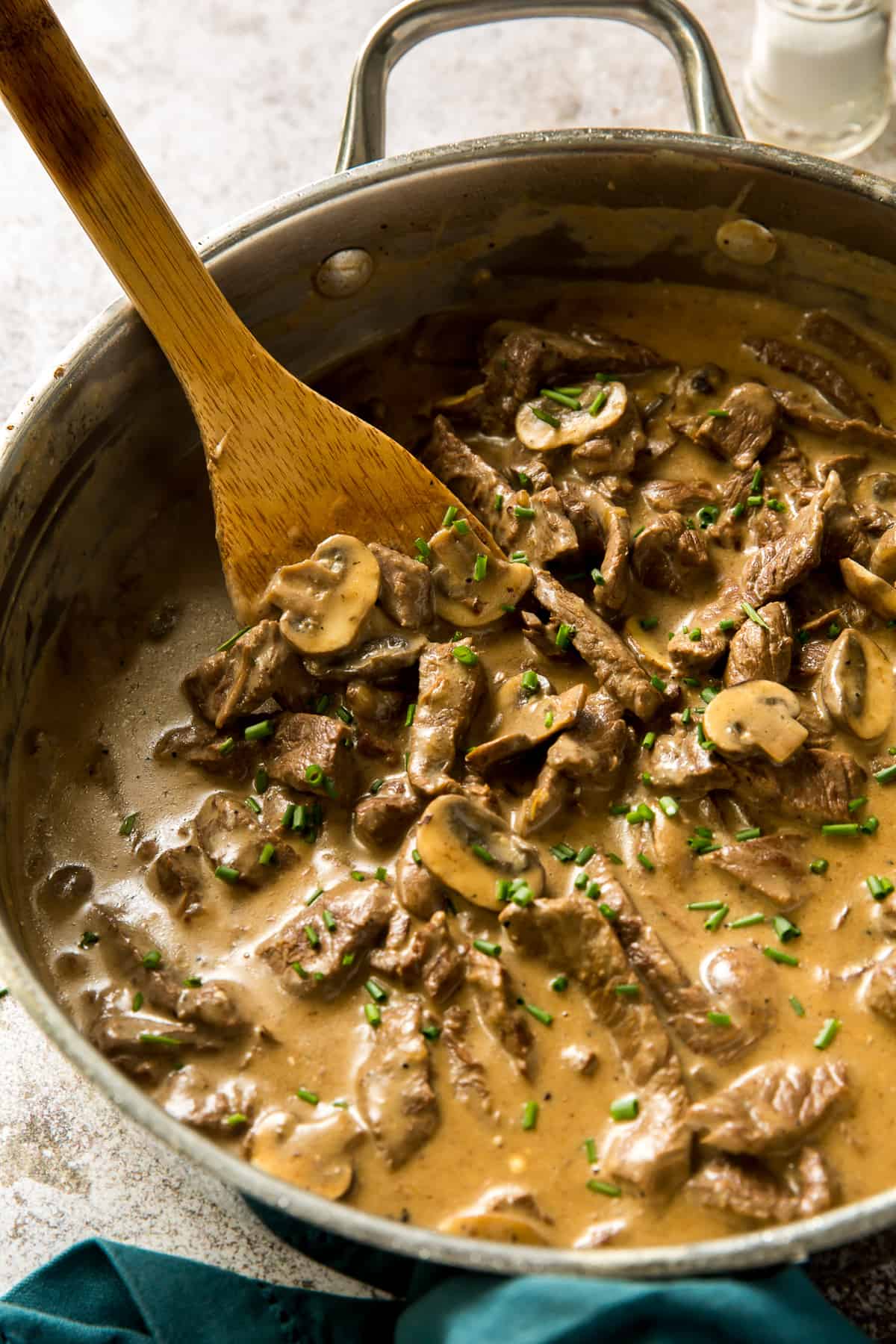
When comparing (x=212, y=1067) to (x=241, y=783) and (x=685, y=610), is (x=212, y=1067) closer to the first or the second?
(x=241, y=783)

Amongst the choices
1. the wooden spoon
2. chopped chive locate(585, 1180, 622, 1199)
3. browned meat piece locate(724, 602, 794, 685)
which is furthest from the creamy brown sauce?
the wooden spoon

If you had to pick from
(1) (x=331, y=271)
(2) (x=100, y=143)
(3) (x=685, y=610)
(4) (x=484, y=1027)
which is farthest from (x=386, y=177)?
(4) (x=484, y=1027)

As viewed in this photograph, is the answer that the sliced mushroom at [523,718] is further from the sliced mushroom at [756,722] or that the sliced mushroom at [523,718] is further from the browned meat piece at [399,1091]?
the browned meat piece at [399,1091]

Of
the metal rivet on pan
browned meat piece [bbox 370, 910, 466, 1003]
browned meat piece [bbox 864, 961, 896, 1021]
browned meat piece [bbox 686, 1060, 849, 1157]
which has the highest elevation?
the metal rivet on pan

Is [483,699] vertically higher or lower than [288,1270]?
higher

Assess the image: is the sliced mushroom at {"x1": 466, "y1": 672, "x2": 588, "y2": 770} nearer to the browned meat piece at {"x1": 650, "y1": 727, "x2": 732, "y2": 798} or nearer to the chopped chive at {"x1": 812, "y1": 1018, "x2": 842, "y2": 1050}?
the browned meat piece at {"x1": 650, "y1": 727, "x2": 732, "y2": 798}

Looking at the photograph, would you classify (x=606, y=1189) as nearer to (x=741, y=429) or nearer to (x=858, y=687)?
(x=858, y=687)

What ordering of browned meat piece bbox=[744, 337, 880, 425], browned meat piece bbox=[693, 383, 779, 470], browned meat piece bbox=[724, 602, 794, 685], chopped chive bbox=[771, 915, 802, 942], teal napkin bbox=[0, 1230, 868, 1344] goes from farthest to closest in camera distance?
browned meat piece bbox=[744, 337, 880, 425], browned meat piece bbox=[693, 383, 779, 470], browned meat piece bbox=[724, 602, 794, 685], chopped chive bbox=[771, 915, 802, 942], teal napkin bbox=[0, 1230, 868, 1344]
